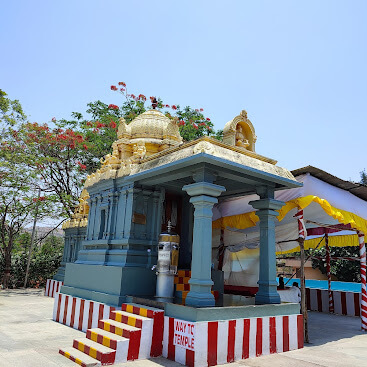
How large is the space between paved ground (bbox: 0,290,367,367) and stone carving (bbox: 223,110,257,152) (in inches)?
158

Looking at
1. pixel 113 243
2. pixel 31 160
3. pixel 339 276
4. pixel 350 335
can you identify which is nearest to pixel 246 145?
pixel 113 243

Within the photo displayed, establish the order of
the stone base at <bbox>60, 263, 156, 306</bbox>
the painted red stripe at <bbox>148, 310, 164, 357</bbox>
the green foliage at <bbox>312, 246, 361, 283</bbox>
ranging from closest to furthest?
the painted red stripe at <bbox>148, 310, 164, 357</bbox>, the stone base at <bbox>60, 263, 156, 306</bbox>, the green foliage at <bbox>312, 246, 361, 283</bbox>

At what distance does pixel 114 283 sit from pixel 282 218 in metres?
3.99

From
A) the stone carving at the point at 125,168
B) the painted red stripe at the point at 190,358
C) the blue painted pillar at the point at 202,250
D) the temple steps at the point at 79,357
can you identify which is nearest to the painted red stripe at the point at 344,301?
the blue painted pillar at the point at 202,250

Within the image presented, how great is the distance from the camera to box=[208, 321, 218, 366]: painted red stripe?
4504 mm

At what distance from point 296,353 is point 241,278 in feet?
19.4

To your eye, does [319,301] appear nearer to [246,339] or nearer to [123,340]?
[246,339]

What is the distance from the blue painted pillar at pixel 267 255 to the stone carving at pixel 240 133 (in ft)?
4.49

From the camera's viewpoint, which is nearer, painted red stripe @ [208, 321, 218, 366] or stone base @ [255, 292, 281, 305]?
painted red stripe @ [208, 321, 218, 366]

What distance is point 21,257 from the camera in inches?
688

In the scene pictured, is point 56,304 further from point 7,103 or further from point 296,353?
point 7,103

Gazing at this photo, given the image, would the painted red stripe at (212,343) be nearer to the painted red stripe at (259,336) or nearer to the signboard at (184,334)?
the signboard at (184,334)

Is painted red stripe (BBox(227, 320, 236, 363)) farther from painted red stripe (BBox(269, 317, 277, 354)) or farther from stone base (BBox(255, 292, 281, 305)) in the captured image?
stone base (BBox(255, 292, 281, 305))

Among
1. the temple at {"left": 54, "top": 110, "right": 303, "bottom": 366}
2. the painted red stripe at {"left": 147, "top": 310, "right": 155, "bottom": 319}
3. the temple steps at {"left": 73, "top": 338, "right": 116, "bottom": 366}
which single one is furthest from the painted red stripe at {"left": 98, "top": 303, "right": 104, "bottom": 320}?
the painted red stripe at {"left": 147, "top": 310, "right": 155, "bottom": 319}
